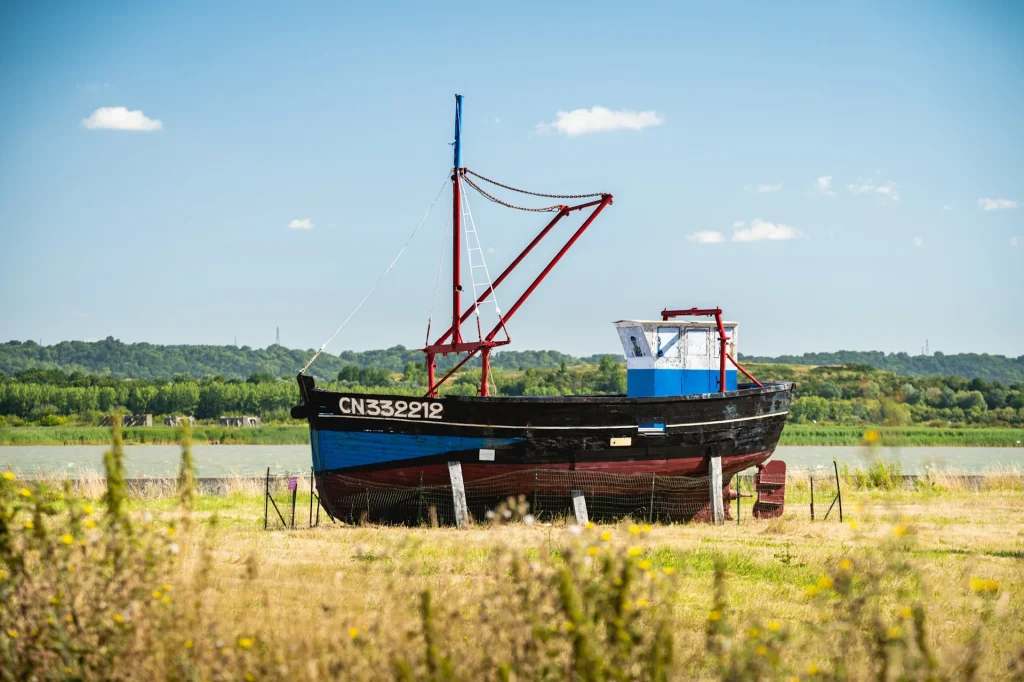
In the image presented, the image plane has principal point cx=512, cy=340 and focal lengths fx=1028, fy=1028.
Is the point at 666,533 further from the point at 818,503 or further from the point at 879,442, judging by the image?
the point at 879,442

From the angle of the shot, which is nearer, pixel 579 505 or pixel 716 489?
pixel 579 505

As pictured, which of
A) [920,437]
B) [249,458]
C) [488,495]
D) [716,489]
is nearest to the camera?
[488,495]

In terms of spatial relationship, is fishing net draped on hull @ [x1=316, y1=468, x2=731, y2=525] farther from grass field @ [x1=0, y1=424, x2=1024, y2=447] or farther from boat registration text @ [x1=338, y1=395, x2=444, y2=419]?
grass field @ [x1=0, y1=424, x2=1024, y2=447]

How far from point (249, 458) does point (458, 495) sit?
112ft

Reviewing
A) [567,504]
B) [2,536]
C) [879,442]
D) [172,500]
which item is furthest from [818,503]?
[2,536]

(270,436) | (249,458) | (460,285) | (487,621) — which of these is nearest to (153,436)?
(270,436)

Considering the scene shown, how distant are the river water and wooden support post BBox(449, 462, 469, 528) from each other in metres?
20.9

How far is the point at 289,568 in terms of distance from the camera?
10430 millimetres

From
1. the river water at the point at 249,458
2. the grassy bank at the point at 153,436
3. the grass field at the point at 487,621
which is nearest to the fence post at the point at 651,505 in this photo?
the grass field at the point at 487,621

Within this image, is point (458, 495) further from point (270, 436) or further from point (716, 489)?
point (270, 436)

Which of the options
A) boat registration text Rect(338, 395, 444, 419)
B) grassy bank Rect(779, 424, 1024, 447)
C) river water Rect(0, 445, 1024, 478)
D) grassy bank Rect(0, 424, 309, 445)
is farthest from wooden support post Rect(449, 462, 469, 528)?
grassy bank Rect(779, 424, 1024, 447)

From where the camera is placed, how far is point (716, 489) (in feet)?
57.6

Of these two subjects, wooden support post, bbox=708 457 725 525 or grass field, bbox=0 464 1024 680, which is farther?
wooden support post, bbox=708 457 725 525

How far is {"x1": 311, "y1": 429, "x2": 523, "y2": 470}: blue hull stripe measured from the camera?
1593cm
